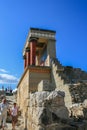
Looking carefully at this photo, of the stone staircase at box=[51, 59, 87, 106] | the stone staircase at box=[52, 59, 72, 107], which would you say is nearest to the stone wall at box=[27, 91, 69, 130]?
the stone staircase at box=[51, 59, 87, 106]

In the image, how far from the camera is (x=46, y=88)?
1455 cm

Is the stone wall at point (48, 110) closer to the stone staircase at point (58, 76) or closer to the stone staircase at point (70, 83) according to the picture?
the stone staircase at point (70, 83)

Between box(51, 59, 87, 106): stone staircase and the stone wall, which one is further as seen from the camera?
box(51, 59, 87, 106): stone staircase

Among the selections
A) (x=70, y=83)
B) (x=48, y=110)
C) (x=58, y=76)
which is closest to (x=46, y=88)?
(x=48, y=110)

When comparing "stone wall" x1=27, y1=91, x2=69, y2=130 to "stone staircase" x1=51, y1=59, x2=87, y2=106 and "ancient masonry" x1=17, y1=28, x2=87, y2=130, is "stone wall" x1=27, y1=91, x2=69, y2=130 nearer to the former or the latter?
"ancient masonry" x1=17, y1=28, x2=87, y2=130

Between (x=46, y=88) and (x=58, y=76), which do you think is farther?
(x=58, y=76)

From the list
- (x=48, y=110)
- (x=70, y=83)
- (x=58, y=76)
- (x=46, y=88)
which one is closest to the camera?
(x=48, y=110)

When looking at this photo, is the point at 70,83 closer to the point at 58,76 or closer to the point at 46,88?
the point at 58,76

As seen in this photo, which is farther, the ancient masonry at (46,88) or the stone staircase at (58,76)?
the stone staircase at (58,76)

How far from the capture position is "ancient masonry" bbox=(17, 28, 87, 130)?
9562mm

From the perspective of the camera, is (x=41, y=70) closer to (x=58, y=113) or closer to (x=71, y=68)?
(x=71, y=68)

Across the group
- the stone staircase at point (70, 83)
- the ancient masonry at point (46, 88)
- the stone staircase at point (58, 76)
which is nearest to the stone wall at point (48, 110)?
the ancient masonry at point (46, 88)

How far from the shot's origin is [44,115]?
9.54 meters

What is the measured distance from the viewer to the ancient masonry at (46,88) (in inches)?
376
